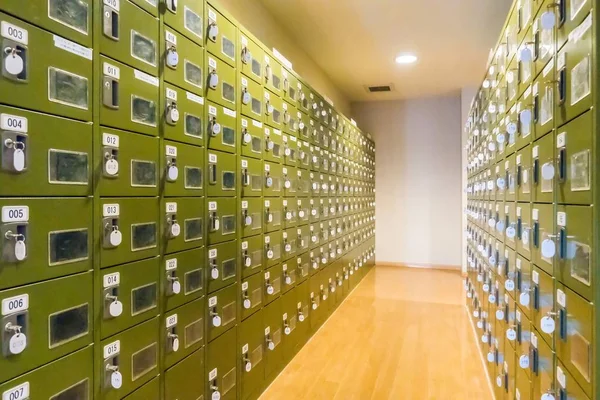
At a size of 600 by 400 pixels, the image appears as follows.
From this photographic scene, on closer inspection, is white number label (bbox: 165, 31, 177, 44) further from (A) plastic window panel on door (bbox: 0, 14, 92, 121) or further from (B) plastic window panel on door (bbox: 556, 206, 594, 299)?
(B) plastic window panel on door (bbox: 556, 206, 594, 299)

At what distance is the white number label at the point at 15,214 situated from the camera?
1001mm

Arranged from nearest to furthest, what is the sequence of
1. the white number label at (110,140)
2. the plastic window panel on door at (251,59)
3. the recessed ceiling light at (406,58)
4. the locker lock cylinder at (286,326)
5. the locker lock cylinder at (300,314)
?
the white number label at (110,140) < the plastic window panel on door at (251,59) < the locker lock cylinder at (286,326) < the locker lock cylinder at (300,314) < the recessed ceiling light at (406,58)

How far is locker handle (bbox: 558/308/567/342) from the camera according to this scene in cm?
123

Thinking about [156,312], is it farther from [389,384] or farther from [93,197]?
[389,384]

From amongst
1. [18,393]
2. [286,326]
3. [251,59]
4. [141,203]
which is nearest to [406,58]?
[251,59]

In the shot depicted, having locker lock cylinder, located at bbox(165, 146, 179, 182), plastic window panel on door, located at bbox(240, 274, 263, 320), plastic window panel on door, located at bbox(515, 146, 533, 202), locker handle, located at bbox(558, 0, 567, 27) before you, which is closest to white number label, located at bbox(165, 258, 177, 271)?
locker lock cylinder, located at bbox(165, 146, 179, 182)

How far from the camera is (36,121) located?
108cm

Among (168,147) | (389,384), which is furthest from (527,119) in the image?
(389,384)

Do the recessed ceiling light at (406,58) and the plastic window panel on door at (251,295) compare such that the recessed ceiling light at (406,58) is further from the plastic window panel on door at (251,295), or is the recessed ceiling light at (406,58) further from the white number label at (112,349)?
the white number label at (112,349)

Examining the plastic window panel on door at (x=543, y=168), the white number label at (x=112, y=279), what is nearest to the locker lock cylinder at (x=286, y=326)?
the white number label at (x=112, y=279)

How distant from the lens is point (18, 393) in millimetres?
1034

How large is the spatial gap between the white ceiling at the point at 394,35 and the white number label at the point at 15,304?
10.2 feet

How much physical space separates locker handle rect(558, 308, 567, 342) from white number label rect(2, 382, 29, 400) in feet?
4.78

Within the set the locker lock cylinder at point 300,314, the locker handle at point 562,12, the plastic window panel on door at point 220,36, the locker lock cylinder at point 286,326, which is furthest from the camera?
the locker lock cylinder at point 300,314
